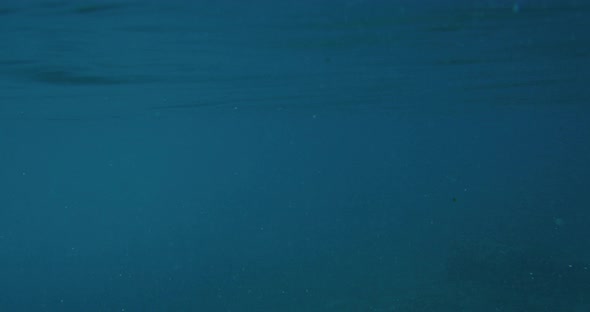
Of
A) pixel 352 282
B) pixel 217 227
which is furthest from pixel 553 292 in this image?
pixel 217 227

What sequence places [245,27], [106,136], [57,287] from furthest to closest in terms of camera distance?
[106,136] → [57,287] → [245,27]

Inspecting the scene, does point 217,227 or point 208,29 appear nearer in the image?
point 208,29

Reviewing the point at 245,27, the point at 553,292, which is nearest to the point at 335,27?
the point at 245,27

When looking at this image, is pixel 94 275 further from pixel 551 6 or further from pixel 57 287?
pixel 551 6

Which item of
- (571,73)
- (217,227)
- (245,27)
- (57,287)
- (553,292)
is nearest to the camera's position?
(245,27)

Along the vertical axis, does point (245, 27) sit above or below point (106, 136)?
above

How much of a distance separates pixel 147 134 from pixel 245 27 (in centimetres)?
4249

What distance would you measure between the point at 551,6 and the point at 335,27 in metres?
5.56

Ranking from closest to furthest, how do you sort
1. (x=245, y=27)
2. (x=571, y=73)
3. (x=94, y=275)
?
(x=245, y=27) < (x=571, y=73) < (x=94, y=275)

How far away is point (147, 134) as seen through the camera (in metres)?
53.4

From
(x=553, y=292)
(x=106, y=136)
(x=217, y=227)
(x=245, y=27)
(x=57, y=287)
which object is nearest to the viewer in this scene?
(x=245, y=27)

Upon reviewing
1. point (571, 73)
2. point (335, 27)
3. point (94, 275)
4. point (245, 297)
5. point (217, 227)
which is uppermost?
point (335, 27)

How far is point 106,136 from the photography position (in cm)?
5172

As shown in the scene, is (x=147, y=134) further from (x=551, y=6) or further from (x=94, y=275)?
(x=551, y=6)
